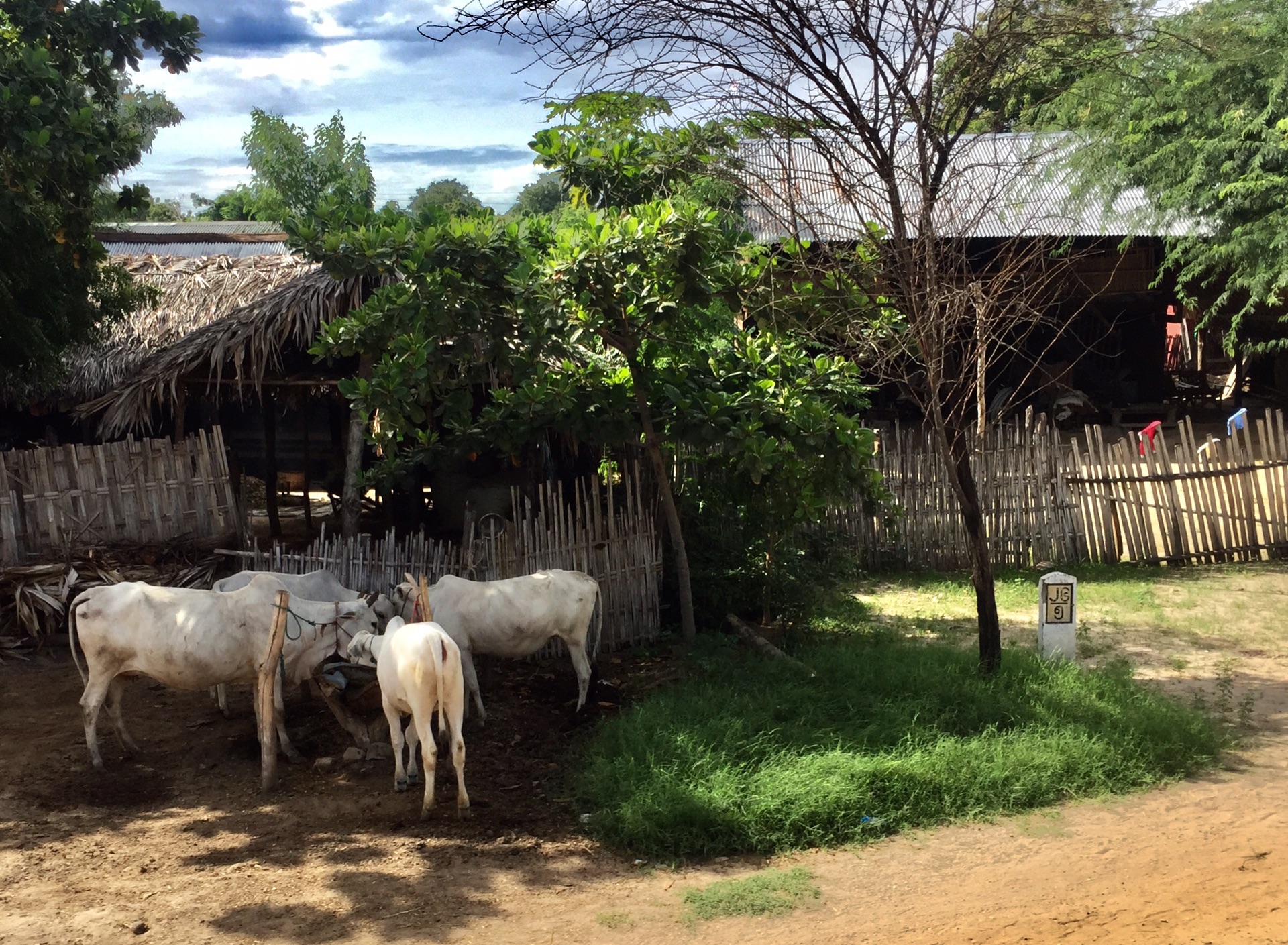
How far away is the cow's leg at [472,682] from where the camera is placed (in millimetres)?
7066

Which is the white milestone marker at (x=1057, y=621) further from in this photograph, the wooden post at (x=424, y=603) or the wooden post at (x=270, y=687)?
the wooden post at (x=270, y=687)

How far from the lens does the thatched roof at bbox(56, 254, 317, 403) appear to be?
11680 millimetres

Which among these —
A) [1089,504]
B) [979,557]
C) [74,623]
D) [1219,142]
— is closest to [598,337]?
[979,557]

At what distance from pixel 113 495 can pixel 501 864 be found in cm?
594

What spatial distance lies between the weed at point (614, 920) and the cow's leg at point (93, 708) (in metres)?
3.56

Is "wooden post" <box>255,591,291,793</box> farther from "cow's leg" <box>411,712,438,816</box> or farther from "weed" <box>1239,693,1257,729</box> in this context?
"weed" <box>1239,693,1257,729</box>

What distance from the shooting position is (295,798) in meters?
6.10

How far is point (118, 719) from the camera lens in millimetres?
6789

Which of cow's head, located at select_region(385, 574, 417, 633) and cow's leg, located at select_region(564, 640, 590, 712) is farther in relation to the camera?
cow's leg, located at select_region(564, 640, 590, 712)

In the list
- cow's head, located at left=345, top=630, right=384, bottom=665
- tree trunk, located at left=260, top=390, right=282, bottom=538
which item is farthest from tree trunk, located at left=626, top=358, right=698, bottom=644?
tree trunk, located at left=260, top=390, right=282, bottom=538

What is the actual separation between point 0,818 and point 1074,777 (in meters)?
5.93

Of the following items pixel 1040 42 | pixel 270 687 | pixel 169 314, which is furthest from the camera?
pixel 169 314

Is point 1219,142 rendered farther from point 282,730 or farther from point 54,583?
point 54,583

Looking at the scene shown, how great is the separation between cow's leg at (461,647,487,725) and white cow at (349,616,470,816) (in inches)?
34.8
